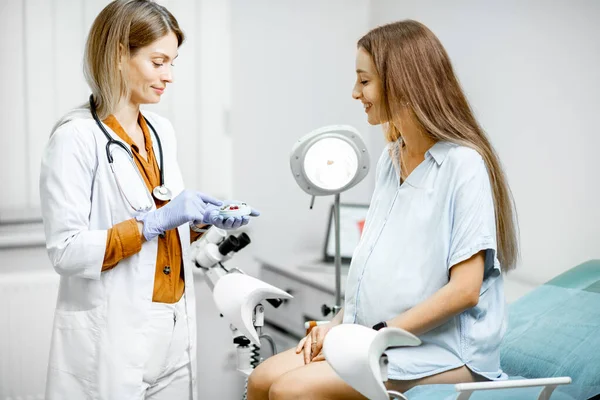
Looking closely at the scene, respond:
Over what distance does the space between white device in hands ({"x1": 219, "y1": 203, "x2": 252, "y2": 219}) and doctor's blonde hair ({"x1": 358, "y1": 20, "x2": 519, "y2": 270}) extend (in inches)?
17.4

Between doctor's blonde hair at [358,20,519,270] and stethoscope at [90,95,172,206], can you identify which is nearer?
doctor's blonde hair at [358,20,519,270]

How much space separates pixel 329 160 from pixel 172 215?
442 mm

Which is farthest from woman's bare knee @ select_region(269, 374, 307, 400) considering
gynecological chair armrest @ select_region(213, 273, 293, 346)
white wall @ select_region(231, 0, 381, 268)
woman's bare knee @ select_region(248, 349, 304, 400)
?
white wall @ select_region(231, 0, 381, 268)

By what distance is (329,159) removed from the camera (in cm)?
189

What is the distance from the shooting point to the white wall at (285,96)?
316 centimetres

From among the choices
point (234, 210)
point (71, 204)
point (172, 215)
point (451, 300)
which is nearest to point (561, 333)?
point (451, 300)

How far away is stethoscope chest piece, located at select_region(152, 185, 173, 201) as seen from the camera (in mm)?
1782

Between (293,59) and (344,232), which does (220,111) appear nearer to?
(293,59)

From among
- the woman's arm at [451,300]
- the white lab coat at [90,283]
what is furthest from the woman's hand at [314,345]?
the white lab coat at [90,283]

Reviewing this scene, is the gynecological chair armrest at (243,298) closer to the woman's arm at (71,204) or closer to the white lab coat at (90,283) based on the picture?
the white lab coat at (90,283)

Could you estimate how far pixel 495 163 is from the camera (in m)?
1.55

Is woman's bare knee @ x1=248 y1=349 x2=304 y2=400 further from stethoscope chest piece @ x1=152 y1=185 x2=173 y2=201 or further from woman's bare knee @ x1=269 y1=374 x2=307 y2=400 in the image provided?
stethoscope chest piece @ x1=152 y1=185 x2=173 y2=201

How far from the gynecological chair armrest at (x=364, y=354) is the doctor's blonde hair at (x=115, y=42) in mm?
819

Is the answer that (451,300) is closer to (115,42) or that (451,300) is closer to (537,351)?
(537,351)
